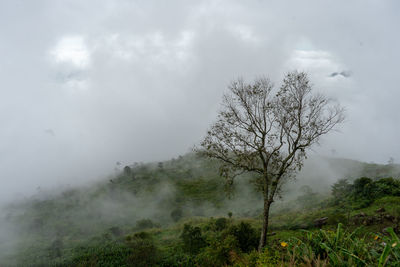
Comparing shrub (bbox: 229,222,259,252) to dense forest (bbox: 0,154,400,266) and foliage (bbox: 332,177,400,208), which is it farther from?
foliage (bbox: 332,177,400,208)

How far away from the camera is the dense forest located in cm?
645

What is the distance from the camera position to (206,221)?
142 ft

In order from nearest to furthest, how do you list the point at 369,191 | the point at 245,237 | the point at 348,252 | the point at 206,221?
the point at 348,252, the point at 245,237, the point at 369,191, the point at 206,221

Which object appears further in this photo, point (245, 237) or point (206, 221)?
point (206, 221)

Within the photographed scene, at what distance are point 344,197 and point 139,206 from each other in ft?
253

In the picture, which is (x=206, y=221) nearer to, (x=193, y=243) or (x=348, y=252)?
(x=193, y=243)

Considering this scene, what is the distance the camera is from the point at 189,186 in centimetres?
10088

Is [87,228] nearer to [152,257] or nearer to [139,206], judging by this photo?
[139,206]

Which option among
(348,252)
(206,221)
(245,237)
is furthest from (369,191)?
(206,221)

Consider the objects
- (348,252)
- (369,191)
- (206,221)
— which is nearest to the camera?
(348,252)

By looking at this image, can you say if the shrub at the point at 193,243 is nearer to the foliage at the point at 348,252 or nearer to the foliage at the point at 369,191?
the foliage at the point at 369,191

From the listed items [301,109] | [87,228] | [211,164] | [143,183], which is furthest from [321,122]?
[143,183]

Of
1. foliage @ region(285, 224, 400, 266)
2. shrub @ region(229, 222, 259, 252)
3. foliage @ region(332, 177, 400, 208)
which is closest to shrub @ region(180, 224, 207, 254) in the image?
shrub @ region(229, 222, 259, 252)

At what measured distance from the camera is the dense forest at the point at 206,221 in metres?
6.45
